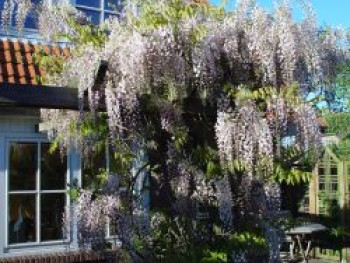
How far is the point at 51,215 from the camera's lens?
275 inches

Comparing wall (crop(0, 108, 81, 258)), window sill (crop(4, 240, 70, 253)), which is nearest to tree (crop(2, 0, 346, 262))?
wall (crop(0, 108, 81, 258))

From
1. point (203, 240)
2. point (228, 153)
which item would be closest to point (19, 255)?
point (203, 240)

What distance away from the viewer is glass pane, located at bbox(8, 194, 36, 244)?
6757 mm

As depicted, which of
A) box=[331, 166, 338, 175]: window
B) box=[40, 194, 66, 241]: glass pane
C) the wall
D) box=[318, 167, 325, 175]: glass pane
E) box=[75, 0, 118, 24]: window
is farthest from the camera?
box=[318, 167, 325, 175]: glass pane

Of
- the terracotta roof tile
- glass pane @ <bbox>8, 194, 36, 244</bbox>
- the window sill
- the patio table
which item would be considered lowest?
the patio table

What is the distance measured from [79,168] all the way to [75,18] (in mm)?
2667

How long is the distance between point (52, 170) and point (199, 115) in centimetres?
312

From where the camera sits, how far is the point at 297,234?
8.86m

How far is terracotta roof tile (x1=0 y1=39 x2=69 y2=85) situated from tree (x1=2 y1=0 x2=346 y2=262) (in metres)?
2.32

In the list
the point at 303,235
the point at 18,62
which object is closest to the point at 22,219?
the point at 18,62

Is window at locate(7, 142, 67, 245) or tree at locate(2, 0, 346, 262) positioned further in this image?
window at locate(7, 142, 67, 245)

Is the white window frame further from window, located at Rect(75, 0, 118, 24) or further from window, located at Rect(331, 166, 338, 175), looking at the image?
window, located at Rect(331, 166, 338, 175)

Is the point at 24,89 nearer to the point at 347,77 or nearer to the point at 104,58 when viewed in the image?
the point at 104,58

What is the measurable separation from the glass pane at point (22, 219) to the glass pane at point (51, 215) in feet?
0.37
